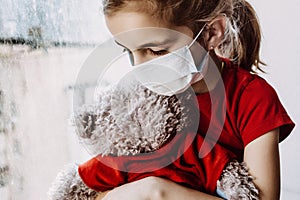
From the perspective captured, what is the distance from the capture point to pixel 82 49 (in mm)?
1319

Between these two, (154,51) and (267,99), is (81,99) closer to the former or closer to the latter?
(154,51)

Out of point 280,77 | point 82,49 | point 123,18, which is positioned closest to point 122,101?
point 123,18

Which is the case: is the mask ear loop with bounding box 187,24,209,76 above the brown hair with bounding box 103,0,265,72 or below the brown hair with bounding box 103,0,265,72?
below

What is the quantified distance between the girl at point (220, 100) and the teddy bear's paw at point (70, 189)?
0.03m

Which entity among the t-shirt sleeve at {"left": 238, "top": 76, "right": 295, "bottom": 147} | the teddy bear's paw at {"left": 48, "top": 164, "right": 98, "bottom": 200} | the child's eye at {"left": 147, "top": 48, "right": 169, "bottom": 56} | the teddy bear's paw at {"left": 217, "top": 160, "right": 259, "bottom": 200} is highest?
the child's eye at {"left": 147, "top": 48, "right": 169, "bottom": 56}

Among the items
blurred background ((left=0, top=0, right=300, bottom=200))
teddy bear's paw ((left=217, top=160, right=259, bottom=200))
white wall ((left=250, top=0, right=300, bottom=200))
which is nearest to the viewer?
teddy bear's paw ((left=217, top=160, right=259, bottom=200))

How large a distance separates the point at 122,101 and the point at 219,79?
22 cm

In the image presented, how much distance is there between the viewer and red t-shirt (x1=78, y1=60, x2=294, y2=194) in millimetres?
928

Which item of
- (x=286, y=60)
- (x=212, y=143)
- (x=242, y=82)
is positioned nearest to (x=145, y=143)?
(x=212, y=143)

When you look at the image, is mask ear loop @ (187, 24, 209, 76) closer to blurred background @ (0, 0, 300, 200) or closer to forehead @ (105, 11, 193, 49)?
forehead @ (105, 11, 193, 49)

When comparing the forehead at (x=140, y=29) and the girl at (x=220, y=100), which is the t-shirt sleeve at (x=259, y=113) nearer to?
the girl at (x=220, y=100)

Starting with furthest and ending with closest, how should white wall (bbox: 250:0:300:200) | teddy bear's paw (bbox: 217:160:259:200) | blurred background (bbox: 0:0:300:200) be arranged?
white wall (bbox: 250:0:300:200)
blurred background (bbox: 0:0:300:200)
teddy bear's paw (bbox: 217:160:259:200)

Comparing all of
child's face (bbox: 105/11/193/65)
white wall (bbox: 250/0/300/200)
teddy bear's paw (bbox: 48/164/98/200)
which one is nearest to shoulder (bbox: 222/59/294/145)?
child's face (bbox: 105/11/193/65)

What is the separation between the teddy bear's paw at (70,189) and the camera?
38.6 inches
